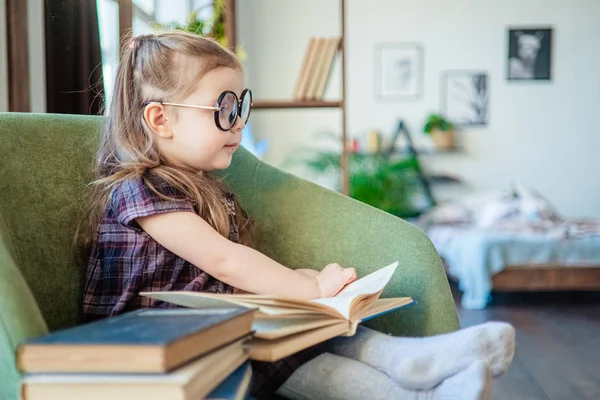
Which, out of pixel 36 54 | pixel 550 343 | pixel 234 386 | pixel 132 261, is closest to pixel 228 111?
pixel 132 261

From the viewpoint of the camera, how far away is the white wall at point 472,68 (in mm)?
5582

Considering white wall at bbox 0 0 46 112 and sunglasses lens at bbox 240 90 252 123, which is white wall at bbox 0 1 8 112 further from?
sunglasses lens at bbox 240 90 252 123

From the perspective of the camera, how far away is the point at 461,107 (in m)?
5.64

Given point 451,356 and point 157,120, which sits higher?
point 157,120

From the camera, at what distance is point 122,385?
→ 679 millimetres

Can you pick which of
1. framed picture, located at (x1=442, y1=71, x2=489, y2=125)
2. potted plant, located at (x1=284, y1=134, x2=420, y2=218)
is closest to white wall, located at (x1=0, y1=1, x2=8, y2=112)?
potted plant, located at (x1=284, y1=134, x2=420, y2=218)

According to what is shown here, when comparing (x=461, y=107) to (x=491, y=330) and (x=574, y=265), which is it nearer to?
(x=574, y=265)

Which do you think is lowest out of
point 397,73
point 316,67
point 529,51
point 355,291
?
point 355,291

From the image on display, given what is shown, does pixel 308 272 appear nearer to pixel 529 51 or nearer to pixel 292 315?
pixel 292 315

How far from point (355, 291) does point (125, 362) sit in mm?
415

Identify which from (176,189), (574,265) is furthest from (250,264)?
(574,265)

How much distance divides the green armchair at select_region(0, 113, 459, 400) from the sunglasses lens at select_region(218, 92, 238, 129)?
0.22m

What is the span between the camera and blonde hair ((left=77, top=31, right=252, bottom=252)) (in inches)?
45.8

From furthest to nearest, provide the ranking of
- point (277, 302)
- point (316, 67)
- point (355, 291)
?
point (316, 67)
point (355, 291)
point (277, 302)
